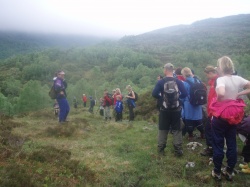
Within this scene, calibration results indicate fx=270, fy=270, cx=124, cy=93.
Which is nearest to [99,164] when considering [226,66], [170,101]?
[170,101]

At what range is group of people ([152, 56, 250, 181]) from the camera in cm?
564

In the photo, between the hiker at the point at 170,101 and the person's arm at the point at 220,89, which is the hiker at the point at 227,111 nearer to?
the person's arm at the point at 220,89

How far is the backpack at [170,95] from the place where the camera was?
724cm

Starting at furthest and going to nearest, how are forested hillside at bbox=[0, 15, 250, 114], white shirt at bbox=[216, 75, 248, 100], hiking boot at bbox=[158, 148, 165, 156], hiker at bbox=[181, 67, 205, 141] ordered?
1. forested hillside at bbox=[0, 15, 250, 114]
2. hiker at bbox=[181, 67, 205, 141]
3. hiking boot at bbox=[158, 148, 165, 156]
4. white shirt at bbox=[216, 75, 248, 100]

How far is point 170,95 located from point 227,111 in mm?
1945

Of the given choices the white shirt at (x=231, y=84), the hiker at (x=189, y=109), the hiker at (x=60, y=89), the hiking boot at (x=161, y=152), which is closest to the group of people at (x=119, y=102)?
the hiker at (x=60, y=89)

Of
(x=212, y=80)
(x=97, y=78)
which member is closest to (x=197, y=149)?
(x=212, y=80)

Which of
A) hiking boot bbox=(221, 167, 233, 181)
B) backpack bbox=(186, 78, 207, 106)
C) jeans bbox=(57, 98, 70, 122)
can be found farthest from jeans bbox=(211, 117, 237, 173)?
jeans bbox=(57, 98, 70, 122)

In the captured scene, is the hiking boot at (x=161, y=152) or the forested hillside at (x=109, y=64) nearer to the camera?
the hiking boot at (x=161, y=152)

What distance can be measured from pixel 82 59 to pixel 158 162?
146742 mm

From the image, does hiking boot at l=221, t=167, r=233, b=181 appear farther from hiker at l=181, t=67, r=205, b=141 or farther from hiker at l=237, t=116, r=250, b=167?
hiker at l=181, t=67, r=205, b=141

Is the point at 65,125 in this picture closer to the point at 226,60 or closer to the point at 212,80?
the point at 212,80

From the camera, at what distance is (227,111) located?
5527 millimetres

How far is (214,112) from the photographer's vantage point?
580cm
